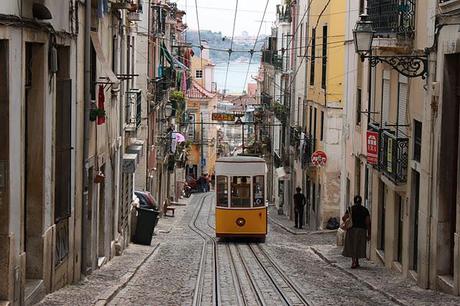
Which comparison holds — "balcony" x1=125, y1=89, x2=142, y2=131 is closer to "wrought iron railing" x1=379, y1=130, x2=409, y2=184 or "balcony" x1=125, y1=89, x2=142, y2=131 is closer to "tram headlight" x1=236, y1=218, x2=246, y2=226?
"tram headlight" x1=236, y1=218, x2=246, y2=226

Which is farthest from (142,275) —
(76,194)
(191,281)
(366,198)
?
(366,198)

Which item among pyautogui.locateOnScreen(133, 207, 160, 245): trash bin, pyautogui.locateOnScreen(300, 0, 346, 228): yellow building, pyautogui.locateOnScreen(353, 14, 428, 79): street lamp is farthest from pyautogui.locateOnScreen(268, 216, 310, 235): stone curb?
pyautogui.locateOnScreen(353, 14, 428, 79): street lamp

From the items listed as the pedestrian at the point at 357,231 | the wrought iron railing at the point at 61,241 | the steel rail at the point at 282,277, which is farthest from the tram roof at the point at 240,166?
the wrought iron railing at the point at 61,241

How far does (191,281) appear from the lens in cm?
1828

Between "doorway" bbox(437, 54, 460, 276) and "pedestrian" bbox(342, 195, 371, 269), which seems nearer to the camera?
"doorway" bbox(437, 54, 460, 276)

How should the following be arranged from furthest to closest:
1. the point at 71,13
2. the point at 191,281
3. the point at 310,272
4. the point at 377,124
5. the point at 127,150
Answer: the point at 127,150 → the point at 377,124 → the point at 310,272 → the point at 191,281 → the point at 71,13

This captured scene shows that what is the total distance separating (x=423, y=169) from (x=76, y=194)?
6.00m

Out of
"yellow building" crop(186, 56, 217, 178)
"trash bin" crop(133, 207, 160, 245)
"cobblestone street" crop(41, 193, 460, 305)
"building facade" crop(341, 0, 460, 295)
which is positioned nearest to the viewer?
"cobblestone street" crop(41, 193, 460, 305)

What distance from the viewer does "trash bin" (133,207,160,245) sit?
26.7 meters

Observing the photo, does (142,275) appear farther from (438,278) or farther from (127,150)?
(127,150)

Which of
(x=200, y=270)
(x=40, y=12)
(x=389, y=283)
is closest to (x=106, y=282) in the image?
(x=200, y=270)

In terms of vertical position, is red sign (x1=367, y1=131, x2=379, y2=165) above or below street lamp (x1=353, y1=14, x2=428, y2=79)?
below

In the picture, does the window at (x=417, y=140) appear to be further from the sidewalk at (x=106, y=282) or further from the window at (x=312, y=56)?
the window at (x=312, y=56)

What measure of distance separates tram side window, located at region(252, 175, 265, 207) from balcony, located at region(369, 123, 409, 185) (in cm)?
737
